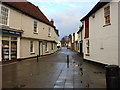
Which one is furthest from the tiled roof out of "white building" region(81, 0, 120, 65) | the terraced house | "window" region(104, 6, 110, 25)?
"window" region(104, 6, 110, 25)

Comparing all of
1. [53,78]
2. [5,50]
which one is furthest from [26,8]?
[53,78]

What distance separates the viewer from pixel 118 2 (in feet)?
29.3

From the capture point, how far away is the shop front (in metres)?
12.1

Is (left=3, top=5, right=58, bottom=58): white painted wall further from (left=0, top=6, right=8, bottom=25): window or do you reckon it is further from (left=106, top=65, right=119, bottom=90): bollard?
(left=106, top=65, right=119, bottom=90): bollard

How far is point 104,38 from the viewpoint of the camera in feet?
35.0

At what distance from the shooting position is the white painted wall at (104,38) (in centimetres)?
918

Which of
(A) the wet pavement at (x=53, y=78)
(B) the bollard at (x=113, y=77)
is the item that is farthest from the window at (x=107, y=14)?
(B) the bollard at (x=113, y=77)

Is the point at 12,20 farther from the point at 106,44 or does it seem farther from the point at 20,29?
the point at 106,44

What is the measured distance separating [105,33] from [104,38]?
460mm

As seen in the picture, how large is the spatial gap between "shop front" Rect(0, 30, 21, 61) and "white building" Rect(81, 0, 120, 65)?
8575 mm

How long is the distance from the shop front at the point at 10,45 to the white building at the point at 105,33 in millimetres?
8575

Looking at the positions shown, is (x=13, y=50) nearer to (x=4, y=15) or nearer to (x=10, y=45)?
(x=10, y=45)

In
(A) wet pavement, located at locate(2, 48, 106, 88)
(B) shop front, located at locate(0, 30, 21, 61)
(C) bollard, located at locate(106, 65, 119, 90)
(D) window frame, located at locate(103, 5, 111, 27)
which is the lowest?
(A) wet pavement, located at locate(2, 48, 106, 88)

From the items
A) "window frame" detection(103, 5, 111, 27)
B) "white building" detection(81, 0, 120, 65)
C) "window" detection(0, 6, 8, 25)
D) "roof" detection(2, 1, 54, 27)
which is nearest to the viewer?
"white building" detection(81, 0, 120, 65)
